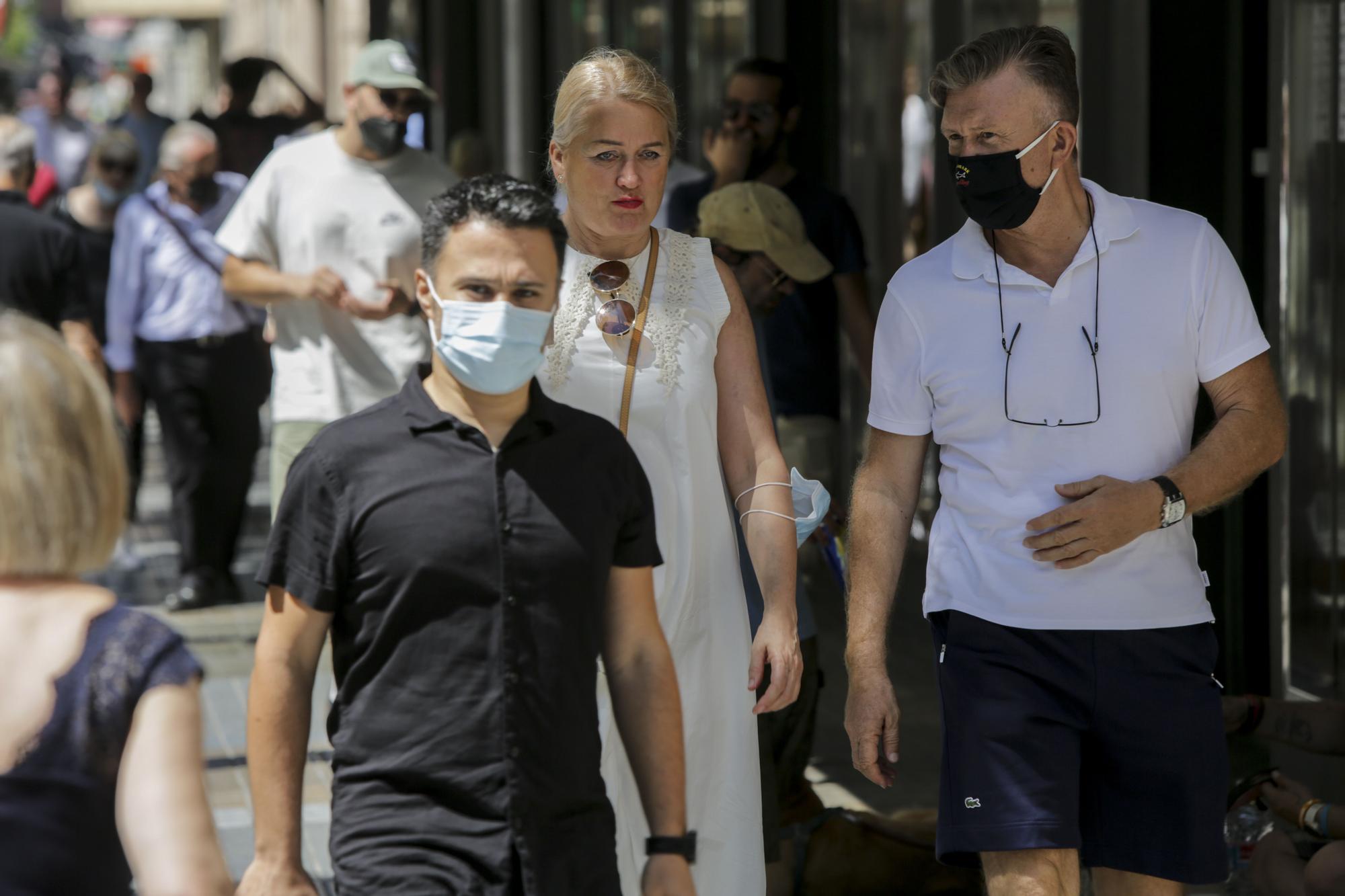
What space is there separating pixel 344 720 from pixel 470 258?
0.74m

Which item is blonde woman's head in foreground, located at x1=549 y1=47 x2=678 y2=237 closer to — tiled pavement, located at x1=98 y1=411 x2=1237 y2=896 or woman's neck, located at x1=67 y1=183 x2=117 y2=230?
tiled pavement, located at x1=98 y1=411 x2=1237 y2=896

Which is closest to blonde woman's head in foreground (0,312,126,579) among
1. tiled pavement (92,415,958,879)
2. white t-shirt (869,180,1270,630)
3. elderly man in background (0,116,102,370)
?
white t-shirt (869,180,1270,630)

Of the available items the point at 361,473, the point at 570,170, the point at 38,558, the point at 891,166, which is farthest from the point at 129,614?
the point at 891,166

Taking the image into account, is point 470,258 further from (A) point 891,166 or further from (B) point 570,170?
(A) point 891,166

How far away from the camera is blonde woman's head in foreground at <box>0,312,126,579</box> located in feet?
7.82

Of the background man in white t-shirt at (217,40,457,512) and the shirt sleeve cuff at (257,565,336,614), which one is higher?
the background man in white t-shirt at (217,40,457,512)

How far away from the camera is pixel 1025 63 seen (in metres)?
3.87

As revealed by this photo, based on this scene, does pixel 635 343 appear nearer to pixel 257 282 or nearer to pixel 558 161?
pixel 558 161

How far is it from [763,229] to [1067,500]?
174 cm

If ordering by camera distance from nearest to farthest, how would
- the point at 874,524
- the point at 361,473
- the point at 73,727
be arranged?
1. the point at 73,727
2. the point at 361,473
3. the point at 874,524

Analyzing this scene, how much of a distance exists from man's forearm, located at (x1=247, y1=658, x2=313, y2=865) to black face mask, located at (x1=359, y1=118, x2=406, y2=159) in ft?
13.5

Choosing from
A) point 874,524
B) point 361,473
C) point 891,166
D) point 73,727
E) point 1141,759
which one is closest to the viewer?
point 73,727

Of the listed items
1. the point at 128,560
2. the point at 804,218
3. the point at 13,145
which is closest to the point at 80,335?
the point at 13,145

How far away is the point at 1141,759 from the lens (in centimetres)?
376
